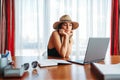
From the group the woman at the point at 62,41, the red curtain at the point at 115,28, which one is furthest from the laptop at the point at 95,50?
the red curtain at the point at 115,28

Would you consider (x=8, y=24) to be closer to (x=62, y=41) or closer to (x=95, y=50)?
(x=62, y=41)

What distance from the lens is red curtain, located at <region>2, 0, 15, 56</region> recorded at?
3.71m

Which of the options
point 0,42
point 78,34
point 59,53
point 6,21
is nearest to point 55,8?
point 78,34

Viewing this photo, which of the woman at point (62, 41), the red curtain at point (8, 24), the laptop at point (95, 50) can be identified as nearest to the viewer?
the laptop at point (95, 50)

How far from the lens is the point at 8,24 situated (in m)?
3.73

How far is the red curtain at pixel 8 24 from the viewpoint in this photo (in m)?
3.71

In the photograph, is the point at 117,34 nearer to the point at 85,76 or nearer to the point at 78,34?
the point at 78,34

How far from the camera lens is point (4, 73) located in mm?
1072

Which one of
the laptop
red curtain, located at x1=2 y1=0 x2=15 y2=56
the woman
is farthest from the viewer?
red curtain, located at x1=2 y1=0 x2=15 y2=56

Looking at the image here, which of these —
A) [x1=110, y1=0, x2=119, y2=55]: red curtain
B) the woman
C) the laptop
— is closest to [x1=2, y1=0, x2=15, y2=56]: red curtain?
the woman

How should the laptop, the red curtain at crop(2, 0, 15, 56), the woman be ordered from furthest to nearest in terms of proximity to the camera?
the red curtain at crop(2, 0, 15, 56) < the woman < the laptop

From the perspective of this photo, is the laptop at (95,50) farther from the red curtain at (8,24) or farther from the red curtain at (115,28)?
the red curtain at (8,24)

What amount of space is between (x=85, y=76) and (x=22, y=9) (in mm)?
2936

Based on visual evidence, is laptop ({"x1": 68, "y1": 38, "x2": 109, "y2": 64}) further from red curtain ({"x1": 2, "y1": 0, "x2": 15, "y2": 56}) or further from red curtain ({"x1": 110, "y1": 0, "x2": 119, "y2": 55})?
red curtain ({"x1": 2, "y1": 0, "x2": 15, "y2": 56})
